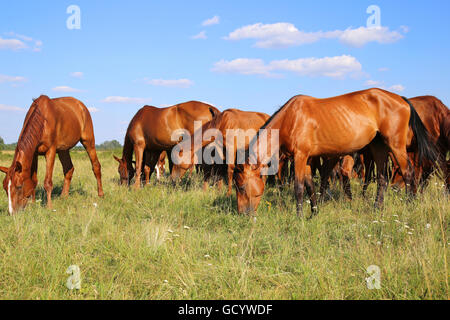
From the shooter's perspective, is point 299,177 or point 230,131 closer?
point 299,177

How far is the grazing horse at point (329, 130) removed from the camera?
549 cm

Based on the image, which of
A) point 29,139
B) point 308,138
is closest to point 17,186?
point 29,139

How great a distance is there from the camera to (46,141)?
6.33 m

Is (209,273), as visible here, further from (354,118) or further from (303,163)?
(354,118)

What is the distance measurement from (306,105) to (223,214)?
94.6 inches

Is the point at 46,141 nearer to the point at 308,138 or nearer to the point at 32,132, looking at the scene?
the point at 32,132

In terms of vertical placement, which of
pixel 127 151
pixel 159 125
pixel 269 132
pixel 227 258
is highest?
pixel 159 125

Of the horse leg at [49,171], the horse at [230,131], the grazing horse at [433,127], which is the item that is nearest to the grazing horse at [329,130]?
the grazing horse at [433,127]

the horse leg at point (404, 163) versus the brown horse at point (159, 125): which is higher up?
the brown horse at point (159, 125)

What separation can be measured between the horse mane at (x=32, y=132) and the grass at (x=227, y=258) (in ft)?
4.44

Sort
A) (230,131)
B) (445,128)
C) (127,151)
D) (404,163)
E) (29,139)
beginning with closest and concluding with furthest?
(29,139) < (404,163) < (445,128) < (230,131) < (127,151)

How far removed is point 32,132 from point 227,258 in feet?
15.2

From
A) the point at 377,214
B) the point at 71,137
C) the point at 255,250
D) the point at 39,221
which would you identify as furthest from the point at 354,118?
the point at 71,137

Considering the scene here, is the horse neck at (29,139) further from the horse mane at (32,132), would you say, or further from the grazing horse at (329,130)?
the grazing horse at (329,130)
